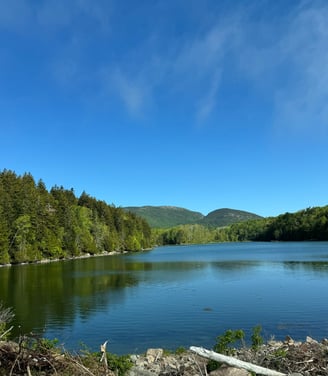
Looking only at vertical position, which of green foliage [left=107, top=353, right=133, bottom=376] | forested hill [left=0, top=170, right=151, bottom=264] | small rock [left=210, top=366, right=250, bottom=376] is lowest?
green foliage [left=107, top=353, right=133, bottom=376]

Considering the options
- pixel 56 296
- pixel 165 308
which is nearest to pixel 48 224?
pixel 56 296

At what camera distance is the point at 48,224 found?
357 ft

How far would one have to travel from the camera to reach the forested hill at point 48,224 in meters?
92.9

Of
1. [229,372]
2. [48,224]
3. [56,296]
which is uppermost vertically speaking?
[48,224]

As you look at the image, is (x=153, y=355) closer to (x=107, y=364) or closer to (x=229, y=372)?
(x=107, y=364)

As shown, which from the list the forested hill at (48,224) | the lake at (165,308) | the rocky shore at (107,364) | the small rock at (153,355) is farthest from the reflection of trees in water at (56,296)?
the forested hill at (48,224)

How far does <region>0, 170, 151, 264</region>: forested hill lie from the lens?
92919 millimetres

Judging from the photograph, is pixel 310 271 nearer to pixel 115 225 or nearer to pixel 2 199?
pixel 2 199

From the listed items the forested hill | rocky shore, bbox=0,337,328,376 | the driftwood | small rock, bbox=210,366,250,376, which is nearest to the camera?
rocky shore, bbox=0,337,328,376

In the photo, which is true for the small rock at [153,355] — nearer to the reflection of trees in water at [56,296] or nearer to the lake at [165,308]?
the lake at [165,308]

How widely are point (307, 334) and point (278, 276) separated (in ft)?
105

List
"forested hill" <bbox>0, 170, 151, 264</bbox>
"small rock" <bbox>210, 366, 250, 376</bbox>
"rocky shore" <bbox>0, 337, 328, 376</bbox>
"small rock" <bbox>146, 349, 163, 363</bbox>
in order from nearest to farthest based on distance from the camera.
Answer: "rocky shore" <bbox>0, 337, 328, 376</bbox>
"small rock" <bbox>210, 366, 250, 376</bbox>
"small rock" <bbox>146, 349, 163, 363</bbox>
"forested hill" <bbox>0, 170, 151, 264</bbox>

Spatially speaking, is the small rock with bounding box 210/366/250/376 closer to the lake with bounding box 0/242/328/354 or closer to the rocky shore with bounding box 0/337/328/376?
the rocky shore with bounding box 0/337/328/376

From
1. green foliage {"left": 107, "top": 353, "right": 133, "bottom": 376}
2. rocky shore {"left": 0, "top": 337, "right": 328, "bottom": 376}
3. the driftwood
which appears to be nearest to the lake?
green foliage {"left": 107, "top": 353, "right": 133, "bottom": 376}
